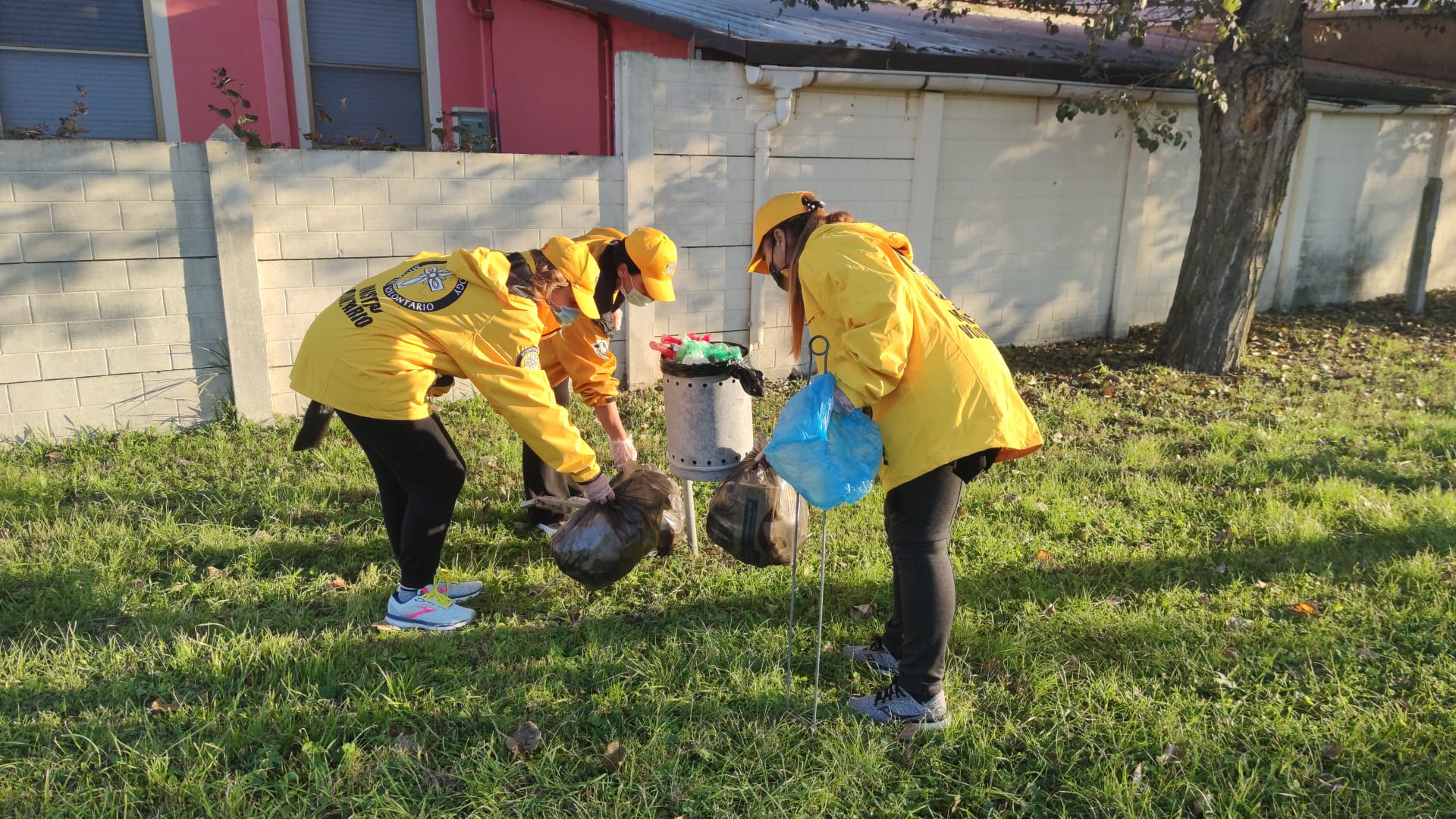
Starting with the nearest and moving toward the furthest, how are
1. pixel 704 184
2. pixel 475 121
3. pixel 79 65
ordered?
1. pixel 704 184
2. pixel 79 65
3. pixel 475 121

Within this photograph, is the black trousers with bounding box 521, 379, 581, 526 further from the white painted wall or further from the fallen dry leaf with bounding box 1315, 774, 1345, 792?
the fallen dry leaf with bounding box 1315, 774, 1345, 792

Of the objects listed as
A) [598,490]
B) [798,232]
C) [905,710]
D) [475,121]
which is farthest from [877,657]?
[475,121]

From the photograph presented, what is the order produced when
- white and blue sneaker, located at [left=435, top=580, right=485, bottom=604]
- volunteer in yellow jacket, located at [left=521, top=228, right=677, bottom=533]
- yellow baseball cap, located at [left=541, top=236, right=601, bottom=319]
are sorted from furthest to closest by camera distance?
white and blue sneaker, located at [left=435, top=580, right=485, bottom=604]
volunteer in yellow jacket, located at [left=521, top=228, right=677, bottom=533]
yellow baseball cap, located at [left=541, top=236, right=601, bottom=319]

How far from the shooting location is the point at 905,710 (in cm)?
300

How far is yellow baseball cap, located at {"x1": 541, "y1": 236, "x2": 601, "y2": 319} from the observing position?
337 cm

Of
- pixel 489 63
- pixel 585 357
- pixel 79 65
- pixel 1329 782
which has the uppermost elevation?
pixel 489 63

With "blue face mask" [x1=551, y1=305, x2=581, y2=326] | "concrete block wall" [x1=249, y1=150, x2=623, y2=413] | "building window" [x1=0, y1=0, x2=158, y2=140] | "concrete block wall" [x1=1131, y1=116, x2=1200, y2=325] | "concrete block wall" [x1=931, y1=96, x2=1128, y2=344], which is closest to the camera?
"blue face mask" [x1=551, y1=305, x2=581, y2=326]

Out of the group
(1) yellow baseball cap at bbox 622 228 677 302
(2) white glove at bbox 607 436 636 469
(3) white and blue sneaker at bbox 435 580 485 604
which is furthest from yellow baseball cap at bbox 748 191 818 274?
(3) white and blue sneaker at bbox 435 580 485 604

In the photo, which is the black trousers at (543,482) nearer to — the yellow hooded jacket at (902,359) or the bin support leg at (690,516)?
the bin support leg at (690,516)

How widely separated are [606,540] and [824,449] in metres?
1.29

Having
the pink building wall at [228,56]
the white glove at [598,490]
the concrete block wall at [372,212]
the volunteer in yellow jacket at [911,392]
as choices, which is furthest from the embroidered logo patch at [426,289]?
the pink building wall at [228,56]

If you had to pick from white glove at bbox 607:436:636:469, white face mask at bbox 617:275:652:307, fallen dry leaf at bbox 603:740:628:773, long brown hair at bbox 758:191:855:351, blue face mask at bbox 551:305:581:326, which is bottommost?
fallen dry leaf at bbox 603:740:628:773

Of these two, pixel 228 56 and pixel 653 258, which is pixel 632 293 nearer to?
pixel 653 258

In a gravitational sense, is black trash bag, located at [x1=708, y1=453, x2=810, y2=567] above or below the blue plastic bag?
below
